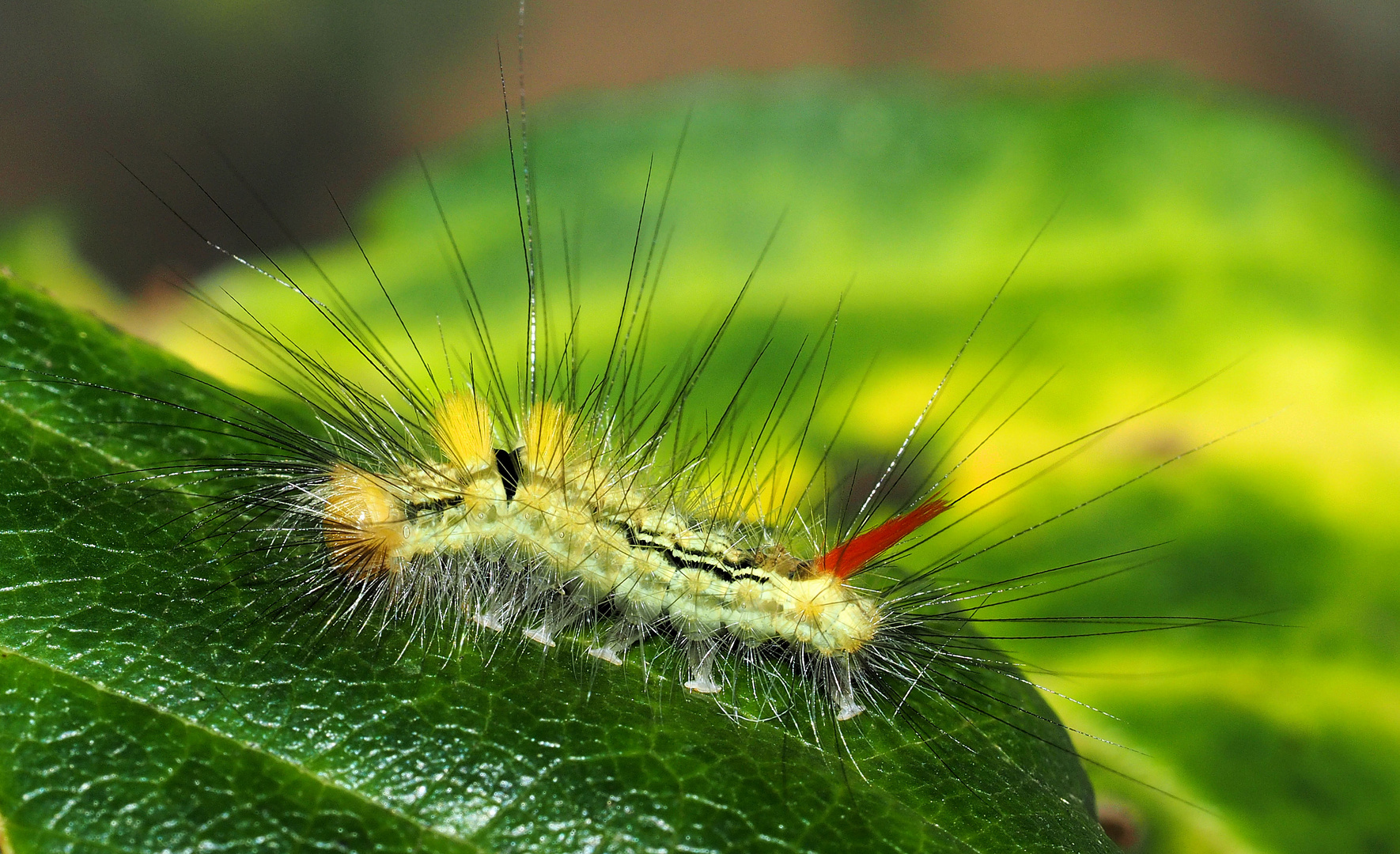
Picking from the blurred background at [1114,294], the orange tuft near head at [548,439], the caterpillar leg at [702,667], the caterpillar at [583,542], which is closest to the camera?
the caterpillar leg at [702,667]

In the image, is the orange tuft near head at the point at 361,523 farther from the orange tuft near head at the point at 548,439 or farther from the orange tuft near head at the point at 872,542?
the orange tuft near head at the point at 872,542

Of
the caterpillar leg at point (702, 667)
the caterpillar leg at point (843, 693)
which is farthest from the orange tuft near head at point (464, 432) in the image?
the caterpillar leg at point (843, 693)

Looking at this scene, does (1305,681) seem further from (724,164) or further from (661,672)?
(724,164)

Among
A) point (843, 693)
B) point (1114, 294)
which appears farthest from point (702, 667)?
point (1114, 294)

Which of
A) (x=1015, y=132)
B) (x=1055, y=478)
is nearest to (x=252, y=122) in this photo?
(x=1015, y=132)

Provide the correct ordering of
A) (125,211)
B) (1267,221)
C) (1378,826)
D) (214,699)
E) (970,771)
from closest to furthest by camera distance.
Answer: (214,699) → (970,771) → (1378,826) → (1267,221) → (125,211)

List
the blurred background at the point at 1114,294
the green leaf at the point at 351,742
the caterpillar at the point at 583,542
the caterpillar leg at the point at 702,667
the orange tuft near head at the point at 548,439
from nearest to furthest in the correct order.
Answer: the green leaf at the point at 351,742 < the caterpillar leg at the point at 702,667 < the caterpillar at the point at 583,542 < the orange tuft near head at the point at 548,439 < the blurred background at the point at 1114,294

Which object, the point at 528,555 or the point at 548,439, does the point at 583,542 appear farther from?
the point at 548,439
